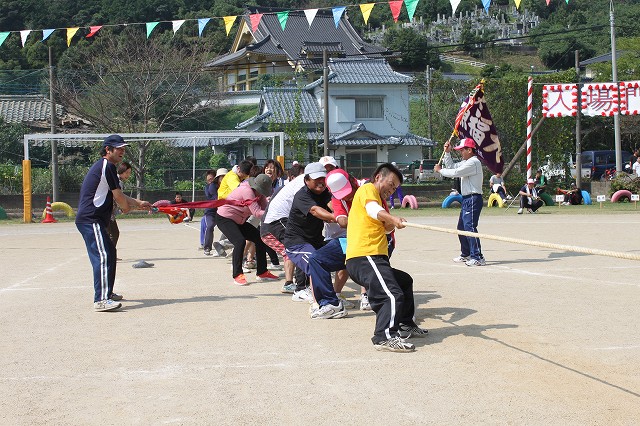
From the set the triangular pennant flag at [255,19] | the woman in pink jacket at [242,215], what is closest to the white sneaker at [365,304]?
the woman in pink jacket at [242,215]

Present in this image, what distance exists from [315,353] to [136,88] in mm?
32562

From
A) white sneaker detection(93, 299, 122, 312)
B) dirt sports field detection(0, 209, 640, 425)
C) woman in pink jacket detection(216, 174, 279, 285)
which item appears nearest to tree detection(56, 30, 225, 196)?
woman in pink jacket detection(216, 174, 279, 285)

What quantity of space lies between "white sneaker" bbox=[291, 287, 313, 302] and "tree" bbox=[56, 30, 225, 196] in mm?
26542

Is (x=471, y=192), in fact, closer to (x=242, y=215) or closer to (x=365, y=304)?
(x=242, y=215)

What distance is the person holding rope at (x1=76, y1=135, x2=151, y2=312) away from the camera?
30.2ft

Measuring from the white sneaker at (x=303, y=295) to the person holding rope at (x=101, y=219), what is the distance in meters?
2.08

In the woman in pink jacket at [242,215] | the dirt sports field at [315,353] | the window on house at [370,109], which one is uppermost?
the window on house at [370,109]

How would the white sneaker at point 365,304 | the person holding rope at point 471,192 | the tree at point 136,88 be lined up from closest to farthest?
1. the white sneaker at point 365,304
2. the person holding rope at point 471,192
3. the tree at point 136,88

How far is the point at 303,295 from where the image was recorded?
32.0 feet

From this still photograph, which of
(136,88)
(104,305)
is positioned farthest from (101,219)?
(136,88)

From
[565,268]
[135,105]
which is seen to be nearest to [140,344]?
[565,268]

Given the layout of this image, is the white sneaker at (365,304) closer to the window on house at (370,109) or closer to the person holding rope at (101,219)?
the person holding rope at (101,219)

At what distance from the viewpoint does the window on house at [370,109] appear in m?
47.8

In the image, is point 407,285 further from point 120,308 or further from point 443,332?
point 120,308
